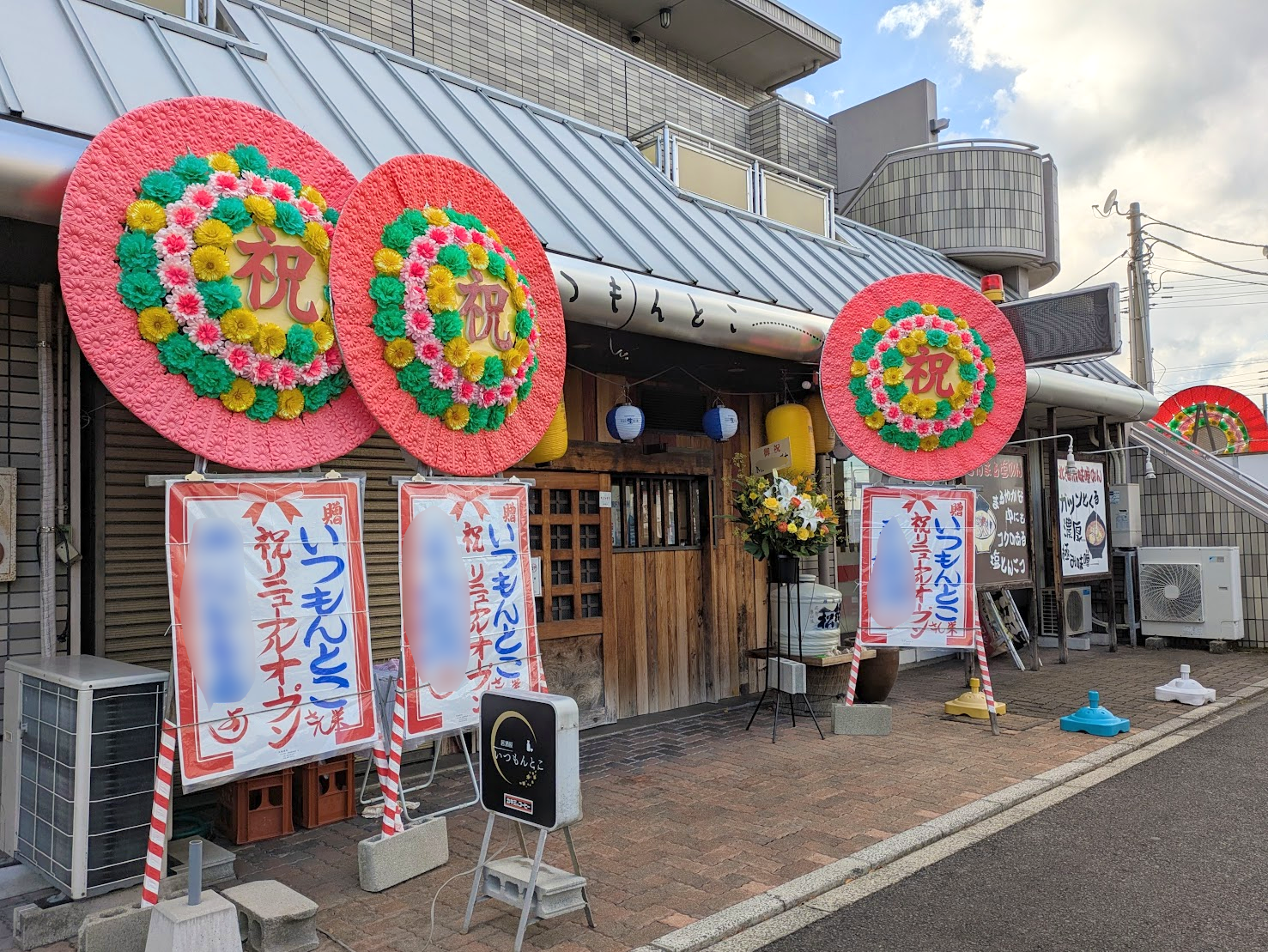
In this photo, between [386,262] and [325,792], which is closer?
[386,262]

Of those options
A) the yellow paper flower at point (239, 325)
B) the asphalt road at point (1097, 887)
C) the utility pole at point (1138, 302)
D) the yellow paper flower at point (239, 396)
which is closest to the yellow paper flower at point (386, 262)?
the yellow paper flower at point (239, 325)

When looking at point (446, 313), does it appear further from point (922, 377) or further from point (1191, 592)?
point (1191, 592)

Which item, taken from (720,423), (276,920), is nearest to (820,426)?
(720,423)

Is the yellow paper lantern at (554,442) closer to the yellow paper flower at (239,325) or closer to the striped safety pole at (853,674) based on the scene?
the yellow paper flower at (239,325)

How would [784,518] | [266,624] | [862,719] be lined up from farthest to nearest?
[862,719]
[784,518]
[266,624]

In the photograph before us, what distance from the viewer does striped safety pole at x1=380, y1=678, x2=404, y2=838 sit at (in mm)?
4742

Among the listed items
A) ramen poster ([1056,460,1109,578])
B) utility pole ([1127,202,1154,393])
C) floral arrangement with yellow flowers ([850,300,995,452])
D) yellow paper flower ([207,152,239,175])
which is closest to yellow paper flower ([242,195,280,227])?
yellow paper flower ([207,152,239,175])

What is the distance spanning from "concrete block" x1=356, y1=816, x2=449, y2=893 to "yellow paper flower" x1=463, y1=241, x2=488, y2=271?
10.2 feet

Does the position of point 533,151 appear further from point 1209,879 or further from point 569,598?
point 1209,879

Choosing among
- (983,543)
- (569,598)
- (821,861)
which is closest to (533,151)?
(569,598)

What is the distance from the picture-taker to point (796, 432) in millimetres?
8805

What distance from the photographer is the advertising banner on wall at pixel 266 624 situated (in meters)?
4.14

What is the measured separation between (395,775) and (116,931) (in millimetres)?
1374

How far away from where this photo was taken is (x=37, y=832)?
14.4 feet
